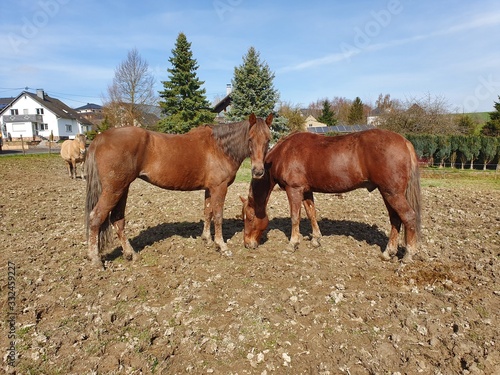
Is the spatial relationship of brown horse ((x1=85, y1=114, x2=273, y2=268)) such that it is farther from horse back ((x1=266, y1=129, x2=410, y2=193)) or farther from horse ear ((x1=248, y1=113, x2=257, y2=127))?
horse back ((x1=266, y1=129, x2=410, y2=193))

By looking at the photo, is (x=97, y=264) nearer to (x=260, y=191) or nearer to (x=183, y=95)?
(x=260, y=191)

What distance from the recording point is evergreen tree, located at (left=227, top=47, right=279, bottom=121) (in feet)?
78.9

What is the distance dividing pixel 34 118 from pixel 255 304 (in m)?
66.3

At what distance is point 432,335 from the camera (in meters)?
3.27

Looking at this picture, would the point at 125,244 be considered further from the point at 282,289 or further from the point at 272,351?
the point at 272,351

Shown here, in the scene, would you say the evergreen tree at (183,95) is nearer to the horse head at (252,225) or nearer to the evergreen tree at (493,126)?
the horse head at (252,225)

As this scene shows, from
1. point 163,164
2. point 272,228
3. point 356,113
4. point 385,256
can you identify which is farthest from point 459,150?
point 356,113

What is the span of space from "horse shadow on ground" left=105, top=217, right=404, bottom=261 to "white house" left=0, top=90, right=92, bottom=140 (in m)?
56.7

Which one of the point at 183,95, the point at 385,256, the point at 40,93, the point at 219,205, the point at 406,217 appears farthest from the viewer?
the point at 40,93

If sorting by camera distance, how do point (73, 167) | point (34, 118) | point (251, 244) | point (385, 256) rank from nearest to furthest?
point (385, 256) → point (251, 244) → point (73, 167) → point (34, 118)

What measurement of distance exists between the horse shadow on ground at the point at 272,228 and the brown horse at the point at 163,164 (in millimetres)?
869

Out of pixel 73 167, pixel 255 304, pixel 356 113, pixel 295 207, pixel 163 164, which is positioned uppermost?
pixel 356 113

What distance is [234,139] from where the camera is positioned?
5.44 metres

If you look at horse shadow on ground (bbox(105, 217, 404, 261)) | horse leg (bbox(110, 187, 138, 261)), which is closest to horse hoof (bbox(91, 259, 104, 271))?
horse leg (bbox(110, 187, 138, 261))
